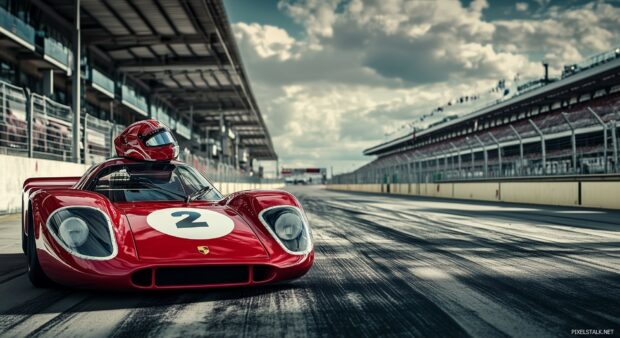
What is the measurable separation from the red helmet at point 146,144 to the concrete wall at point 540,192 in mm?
14836

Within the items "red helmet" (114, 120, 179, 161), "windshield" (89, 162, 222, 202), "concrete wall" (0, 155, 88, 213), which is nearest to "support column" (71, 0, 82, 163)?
"concrete wall" (0, 155, 88, 213)

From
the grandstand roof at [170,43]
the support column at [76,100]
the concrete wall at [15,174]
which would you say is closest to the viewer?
the concrete wall at [15,174]

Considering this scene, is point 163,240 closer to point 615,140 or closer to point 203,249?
point 203,249

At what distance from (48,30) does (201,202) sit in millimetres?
27602

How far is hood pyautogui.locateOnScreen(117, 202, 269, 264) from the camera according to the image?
3.51 meters

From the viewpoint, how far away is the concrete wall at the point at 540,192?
16.6m

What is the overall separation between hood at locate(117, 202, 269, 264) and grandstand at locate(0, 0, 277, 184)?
863 centimetres

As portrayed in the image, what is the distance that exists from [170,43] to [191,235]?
26.7 m

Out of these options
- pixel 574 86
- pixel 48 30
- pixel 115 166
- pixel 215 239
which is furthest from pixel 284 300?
pixel 574 86

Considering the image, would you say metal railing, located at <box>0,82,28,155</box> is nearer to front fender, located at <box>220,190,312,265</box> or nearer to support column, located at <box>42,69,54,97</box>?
front fender, located at <box>220,190,312,265</box>

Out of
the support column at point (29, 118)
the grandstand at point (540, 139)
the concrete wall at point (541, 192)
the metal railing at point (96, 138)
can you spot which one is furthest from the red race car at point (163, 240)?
the concrete wall at point (541, 192)

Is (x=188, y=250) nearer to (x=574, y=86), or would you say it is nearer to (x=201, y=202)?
(x=201, y=202)

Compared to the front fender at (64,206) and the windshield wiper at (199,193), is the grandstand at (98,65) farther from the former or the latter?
the front fender at (64,206)

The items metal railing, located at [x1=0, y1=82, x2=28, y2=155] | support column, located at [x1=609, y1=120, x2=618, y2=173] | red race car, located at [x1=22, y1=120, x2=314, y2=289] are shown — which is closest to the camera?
red race car, located at [x1=22, y1=120, x2=314, y2=289]
